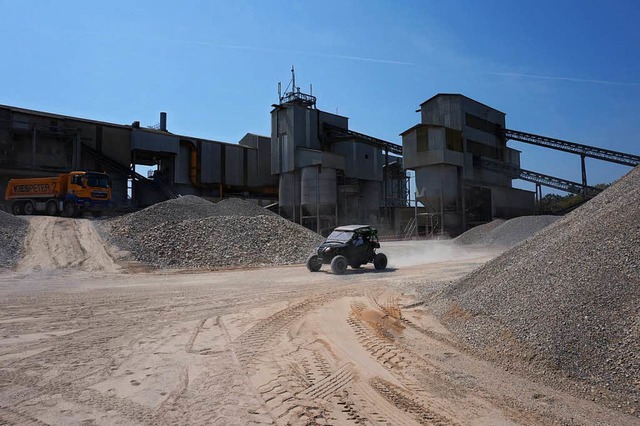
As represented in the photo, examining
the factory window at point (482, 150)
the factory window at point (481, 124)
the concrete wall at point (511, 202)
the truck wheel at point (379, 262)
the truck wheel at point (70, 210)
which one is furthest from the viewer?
the factory window at point (481, 124)

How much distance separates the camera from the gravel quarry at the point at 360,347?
12.9ft

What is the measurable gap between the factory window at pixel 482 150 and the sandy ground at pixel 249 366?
3933 centimetres

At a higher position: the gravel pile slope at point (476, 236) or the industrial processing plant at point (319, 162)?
the industrial processing plant at point (319, 162)

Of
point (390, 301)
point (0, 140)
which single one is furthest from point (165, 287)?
point (0, 140)

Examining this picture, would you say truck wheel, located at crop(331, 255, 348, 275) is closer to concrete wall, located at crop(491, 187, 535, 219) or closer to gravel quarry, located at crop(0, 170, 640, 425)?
gravel quarry, located at crop(0, 170, 640, 425)

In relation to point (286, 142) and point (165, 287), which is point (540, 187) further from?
point (165, 287)

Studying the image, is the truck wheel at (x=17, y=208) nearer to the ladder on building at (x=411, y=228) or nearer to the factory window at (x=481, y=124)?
the ladder on building at (x=411, y=228)

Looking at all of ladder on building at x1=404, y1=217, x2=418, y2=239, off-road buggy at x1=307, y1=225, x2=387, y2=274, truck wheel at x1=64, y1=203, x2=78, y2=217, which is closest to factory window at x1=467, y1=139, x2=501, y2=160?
ladder on building at x1=404, y1=217, x2=418, y2=239

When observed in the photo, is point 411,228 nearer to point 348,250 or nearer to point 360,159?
point 360,159

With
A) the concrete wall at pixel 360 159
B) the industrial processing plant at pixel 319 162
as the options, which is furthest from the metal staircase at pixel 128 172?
the concrete wall at pixel 360 159

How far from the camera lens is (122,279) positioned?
575 inches

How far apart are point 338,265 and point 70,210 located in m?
20.4

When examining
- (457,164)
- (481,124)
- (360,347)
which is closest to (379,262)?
(360,347)

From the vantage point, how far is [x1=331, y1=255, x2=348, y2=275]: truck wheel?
15.9 metres
